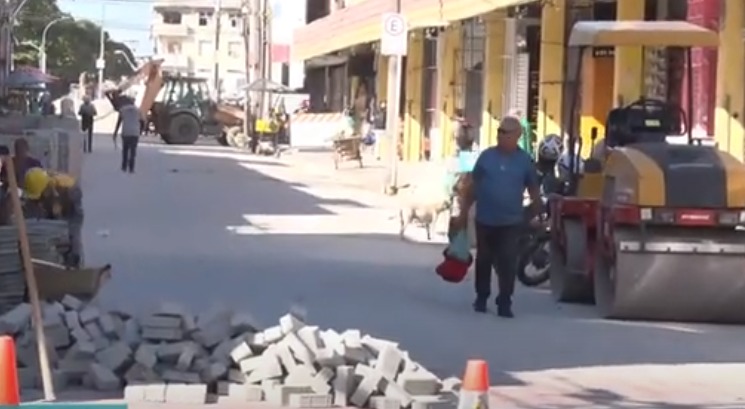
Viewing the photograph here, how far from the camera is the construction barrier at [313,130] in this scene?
63094 mm

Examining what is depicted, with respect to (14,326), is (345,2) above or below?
above

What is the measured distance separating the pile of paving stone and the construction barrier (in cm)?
4939

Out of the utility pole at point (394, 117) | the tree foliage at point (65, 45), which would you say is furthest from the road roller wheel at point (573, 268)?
the tree foliage at point (65, 45)

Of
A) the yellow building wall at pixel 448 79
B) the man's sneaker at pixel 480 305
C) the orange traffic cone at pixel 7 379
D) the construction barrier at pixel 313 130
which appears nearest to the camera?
the orange traffic cone at pixel 7 379

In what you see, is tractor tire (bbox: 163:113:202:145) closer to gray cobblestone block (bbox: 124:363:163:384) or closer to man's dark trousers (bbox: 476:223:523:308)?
man's dark trousers (bbox: 476:223:523:308)

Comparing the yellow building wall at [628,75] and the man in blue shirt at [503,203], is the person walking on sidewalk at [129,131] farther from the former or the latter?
the man in blue shirt at [503,203]

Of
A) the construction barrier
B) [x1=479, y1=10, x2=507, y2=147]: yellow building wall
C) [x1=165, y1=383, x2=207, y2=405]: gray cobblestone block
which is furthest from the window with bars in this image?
[x1=165, y1=383, x2=207, y2=405]: gray cobblestone block

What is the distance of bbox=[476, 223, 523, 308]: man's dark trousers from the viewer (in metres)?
16.7

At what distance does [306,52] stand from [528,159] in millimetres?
53631

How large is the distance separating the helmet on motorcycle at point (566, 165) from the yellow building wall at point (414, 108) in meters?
30.6

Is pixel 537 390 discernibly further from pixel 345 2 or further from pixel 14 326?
pixel 345 2

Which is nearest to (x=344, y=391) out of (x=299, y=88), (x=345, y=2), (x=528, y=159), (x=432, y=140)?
(x=528, y=159)

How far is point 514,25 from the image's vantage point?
1569 inches

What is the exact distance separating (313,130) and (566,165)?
146 ft
